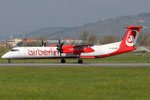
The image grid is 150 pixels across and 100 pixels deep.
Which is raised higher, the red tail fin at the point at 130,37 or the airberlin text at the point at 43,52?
the red tail fin at the point at 130,37

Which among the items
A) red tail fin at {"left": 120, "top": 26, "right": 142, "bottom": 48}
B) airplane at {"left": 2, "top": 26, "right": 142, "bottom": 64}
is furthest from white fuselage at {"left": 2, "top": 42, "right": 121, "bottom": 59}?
red tail fin at {"left": 120, "top": 26, "right": 142, "bottom": 48}

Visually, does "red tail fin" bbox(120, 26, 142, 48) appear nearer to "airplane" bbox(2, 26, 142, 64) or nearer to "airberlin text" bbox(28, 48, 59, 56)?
"airplane" bbox(2, 26, 142, 64)

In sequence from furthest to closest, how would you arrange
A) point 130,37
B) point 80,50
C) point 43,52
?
point 130,37
point 80,50
point 43,52

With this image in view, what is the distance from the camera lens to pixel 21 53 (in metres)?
45.2

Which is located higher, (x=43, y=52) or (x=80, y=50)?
(x=80, y=50)

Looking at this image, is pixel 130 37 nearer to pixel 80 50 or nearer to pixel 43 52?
pixel 80 50

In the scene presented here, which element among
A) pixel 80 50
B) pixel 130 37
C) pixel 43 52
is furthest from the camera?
pixel 130 37

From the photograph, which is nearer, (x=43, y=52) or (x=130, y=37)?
(x=43, y=52)

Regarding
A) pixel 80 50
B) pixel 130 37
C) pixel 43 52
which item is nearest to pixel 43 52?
pixel 43 52

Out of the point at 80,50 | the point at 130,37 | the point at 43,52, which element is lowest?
the point at 43,52

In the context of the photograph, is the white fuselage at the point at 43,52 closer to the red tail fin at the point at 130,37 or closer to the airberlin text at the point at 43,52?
the airberlin text at the point at 43,52

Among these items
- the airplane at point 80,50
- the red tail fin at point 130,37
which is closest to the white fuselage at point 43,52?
the airplane at point 80,50
